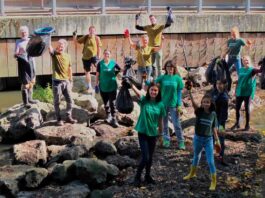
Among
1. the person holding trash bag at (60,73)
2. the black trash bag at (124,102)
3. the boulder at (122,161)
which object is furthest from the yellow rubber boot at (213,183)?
the person holding trash bag at (60,73)

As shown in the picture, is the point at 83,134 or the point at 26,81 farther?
the point at 26,81

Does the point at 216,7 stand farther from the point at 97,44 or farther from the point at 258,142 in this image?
the point at 258,142

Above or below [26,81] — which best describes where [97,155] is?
below

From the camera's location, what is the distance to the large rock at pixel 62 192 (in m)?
8.28

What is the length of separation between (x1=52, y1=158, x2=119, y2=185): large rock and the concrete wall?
25.1 ft

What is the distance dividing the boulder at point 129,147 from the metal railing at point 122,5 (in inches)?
282

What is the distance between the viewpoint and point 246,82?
1087 cm

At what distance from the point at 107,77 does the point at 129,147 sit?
172 cm

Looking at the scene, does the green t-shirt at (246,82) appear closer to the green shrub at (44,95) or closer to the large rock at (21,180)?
the large rock at (21,180)

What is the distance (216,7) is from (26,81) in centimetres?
866

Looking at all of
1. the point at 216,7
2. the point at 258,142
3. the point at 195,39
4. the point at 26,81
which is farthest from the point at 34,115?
the point at 216,7

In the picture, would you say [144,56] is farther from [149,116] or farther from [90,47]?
[149,116]

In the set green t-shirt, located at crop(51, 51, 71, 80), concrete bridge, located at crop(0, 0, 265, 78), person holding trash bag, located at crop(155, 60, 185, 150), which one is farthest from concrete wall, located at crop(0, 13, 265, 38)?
person holding trash bag, located at crop(155, 60, 185, 150)

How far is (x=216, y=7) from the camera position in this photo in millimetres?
18781
